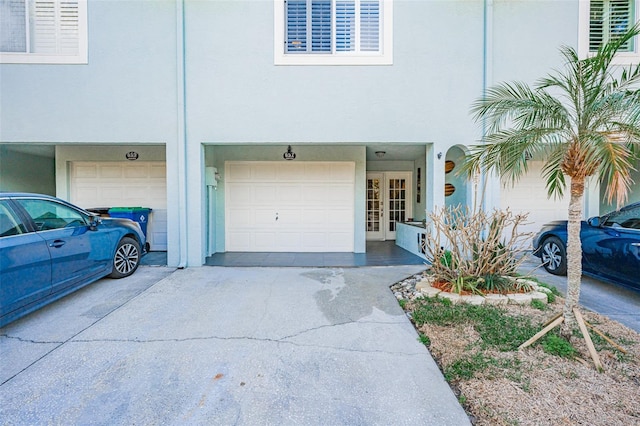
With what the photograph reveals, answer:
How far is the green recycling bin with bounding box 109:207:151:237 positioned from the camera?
7.10 m

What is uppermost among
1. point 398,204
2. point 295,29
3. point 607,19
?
point 607,19

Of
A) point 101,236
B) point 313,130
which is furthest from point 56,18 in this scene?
point 313,130

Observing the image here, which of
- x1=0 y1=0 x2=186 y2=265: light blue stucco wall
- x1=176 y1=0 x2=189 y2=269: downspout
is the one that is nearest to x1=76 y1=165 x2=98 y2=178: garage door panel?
x1=0 y1=0 x2=186 y2=265: light blue stucco wall

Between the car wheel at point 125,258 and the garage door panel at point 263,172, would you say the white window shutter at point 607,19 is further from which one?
the car wheel at point 125,258

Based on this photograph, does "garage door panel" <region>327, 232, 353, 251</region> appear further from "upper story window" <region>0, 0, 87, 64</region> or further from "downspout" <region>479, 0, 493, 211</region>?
"upper story window" <region>0, 0, 87, 64</region>

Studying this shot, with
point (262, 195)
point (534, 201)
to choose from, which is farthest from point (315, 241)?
point (534, 201)

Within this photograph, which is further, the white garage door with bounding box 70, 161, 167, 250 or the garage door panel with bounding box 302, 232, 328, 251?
the garage door panel with bounding box 302, 232, 328, 251

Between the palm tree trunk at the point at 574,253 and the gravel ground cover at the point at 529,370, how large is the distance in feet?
0.85

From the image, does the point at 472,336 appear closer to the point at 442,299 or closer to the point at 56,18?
the point at 442,299

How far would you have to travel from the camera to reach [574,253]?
9.71 feet

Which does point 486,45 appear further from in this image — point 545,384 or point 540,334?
point 545,384

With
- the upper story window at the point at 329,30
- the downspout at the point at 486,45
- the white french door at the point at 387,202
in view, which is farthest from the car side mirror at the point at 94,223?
the white french door at the point at 387,202

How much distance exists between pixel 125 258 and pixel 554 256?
8.25 metres

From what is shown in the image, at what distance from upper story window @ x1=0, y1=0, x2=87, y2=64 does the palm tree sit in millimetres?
7862
